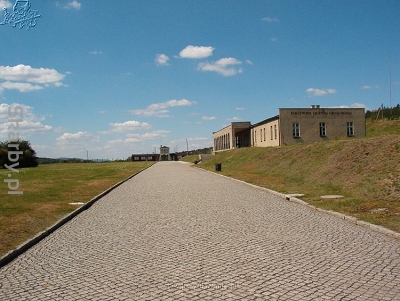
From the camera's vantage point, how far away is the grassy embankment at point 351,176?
11.4 meters

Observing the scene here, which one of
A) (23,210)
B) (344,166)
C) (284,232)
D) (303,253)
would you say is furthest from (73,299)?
(344,166)

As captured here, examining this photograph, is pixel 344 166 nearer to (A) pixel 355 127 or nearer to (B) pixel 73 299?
(B) pixel 73 299

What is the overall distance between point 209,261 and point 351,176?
520 inches

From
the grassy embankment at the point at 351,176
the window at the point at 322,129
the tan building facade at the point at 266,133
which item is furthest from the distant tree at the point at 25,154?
the grassy embankment at the point at 351,176

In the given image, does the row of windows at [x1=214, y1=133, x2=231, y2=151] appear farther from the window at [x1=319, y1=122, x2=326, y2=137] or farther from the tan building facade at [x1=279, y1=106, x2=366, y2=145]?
the window at [x1=319, y1=122, x2=326, y2=137]

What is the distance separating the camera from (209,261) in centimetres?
639

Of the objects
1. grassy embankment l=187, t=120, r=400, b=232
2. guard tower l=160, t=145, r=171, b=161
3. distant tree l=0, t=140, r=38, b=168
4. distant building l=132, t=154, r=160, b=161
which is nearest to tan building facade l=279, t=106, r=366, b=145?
grassy embankment l=187, t=120, r=400, b=232

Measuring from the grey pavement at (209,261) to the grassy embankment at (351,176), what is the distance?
4.35ft

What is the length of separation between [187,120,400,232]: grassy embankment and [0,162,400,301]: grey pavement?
4.35ft

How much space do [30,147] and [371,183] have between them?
260 ft

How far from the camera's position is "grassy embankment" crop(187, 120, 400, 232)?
11391mm

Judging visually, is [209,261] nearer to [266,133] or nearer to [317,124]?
[317,124]

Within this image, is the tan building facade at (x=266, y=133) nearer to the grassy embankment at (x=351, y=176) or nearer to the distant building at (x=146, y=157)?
the grassy embankment at (x=351, y=176)

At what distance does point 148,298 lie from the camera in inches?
189
